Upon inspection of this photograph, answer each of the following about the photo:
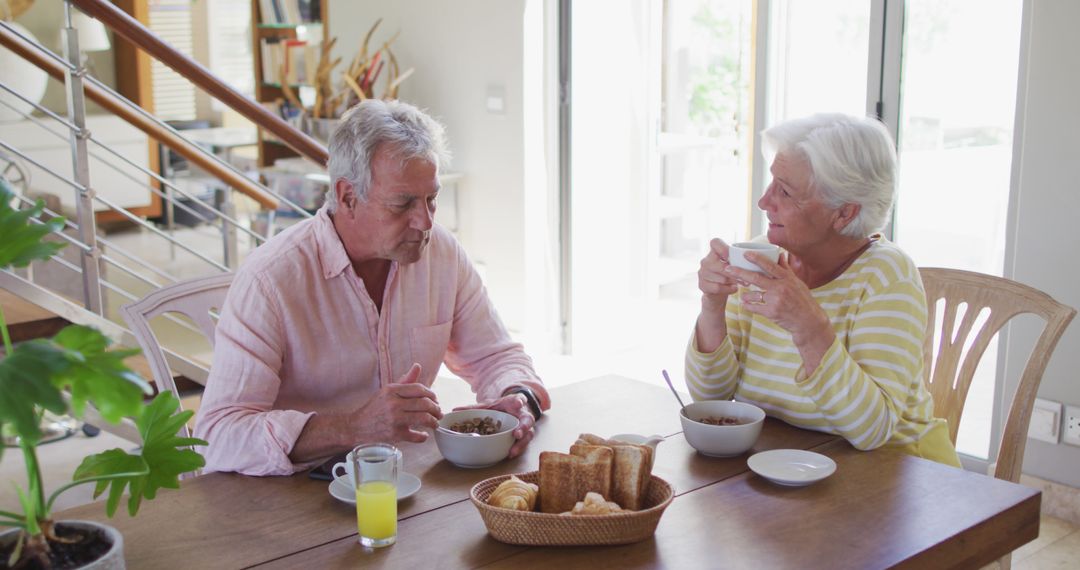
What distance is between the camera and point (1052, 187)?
2826mm

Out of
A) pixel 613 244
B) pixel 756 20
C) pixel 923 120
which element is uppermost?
pixel 756 20

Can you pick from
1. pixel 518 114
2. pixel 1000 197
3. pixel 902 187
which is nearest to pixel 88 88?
pixel 518 114

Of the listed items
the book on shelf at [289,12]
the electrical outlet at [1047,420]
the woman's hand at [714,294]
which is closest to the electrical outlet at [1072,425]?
the electrical outlet at [1047,420]

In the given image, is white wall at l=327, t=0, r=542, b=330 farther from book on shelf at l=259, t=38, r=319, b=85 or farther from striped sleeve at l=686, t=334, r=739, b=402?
striped sleeve at l=686, t=334, r=739, b=402

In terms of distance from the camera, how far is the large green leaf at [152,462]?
1.21 meters

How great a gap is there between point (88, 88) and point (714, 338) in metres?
2.23

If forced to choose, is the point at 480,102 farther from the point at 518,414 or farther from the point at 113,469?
the point at 113,469

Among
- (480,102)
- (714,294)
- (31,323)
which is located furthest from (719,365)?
(480,102)

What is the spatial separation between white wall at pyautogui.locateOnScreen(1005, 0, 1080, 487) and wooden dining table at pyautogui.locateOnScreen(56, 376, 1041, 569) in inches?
56.4

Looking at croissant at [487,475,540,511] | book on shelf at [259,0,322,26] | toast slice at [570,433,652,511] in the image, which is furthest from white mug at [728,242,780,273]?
book on shelf at [259,0,322,26]

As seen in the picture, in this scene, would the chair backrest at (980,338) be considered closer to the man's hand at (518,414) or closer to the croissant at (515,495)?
the man's hand at (518,414)

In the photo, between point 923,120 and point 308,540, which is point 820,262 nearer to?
point 308,540

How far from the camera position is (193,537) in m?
1.40

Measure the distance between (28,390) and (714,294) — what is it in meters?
1.20
